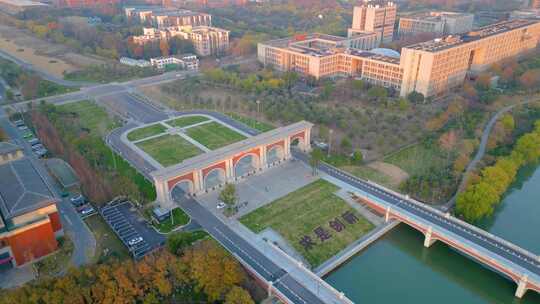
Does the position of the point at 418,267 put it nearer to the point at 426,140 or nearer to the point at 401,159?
the point at 401,159

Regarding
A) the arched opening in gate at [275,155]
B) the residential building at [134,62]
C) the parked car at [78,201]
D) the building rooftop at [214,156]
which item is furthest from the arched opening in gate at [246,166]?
the residential building at [134,62]

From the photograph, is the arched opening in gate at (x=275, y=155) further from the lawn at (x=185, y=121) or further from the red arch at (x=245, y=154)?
the lawn at (x=185, y=121)

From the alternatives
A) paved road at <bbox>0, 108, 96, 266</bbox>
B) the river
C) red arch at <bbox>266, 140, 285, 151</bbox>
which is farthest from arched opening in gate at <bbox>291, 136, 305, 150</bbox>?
paved road at <bbox>0, 108, 96, 266</bbox>

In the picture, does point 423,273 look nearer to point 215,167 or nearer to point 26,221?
point 215,167

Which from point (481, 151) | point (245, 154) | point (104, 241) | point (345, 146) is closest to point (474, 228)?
point (345, 146)

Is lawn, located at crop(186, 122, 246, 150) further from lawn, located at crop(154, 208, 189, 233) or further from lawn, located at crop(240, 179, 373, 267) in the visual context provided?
lawn, located at crop(240, 179, 373, 267)

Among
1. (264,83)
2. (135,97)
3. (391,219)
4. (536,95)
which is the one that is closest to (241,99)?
(264,83)
